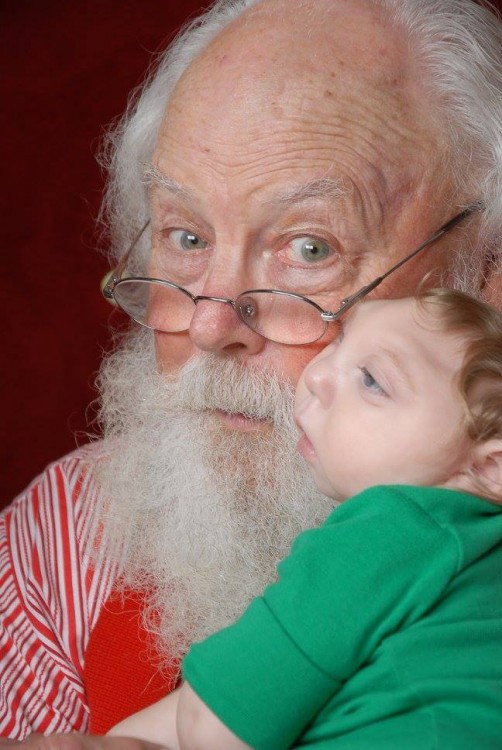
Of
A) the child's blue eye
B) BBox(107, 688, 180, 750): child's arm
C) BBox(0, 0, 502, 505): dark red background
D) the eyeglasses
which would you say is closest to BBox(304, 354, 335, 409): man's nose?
the child's blue eye

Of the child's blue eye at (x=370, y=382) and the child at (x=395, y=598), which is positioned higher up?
the child's blue eye at (x=370, y=382)

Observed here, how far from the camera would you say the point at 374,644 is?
1221 millimetres

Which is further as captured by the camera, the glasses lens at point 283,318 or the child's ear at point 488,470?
the glasses lens at point 283,318

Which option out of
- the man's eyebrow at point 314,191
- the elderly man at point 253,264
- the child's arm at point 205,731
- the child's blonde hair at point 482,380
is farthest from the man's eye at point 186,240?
the child's arm at point 205,731

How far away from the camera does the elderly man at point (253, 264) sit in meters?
1.74

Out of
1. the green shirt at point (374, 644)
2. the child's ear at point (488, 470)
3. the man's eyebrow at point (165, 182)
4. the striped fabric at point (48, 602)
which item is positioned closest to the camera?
the green shirt at point (374, 644)

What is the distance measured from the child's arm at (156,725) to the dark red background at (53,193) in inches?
55.2

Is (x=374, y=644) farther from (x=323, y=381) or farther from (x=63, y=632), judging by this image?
(x=63, y=632)

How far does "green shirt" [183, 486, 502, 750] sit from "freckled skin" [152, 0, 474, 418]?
0.58 meters

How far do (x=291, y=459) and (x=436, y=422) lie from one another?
0.51m

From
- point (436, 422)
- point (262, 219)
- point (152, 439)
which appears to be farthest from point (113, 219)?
point (436, 422)

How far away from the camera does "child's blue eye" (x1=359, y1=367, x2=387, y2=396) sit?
1326 millimetres

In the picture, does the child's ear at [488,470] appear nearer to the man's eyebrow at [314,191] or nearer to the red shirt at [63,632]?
the man's eyebrow at [314,191]

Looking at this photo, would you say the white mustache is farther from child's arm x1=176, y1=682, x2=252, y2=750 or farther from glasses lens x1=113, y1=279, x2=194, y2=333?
child's arm x1=176, y1=682, x2=252, y2=750
